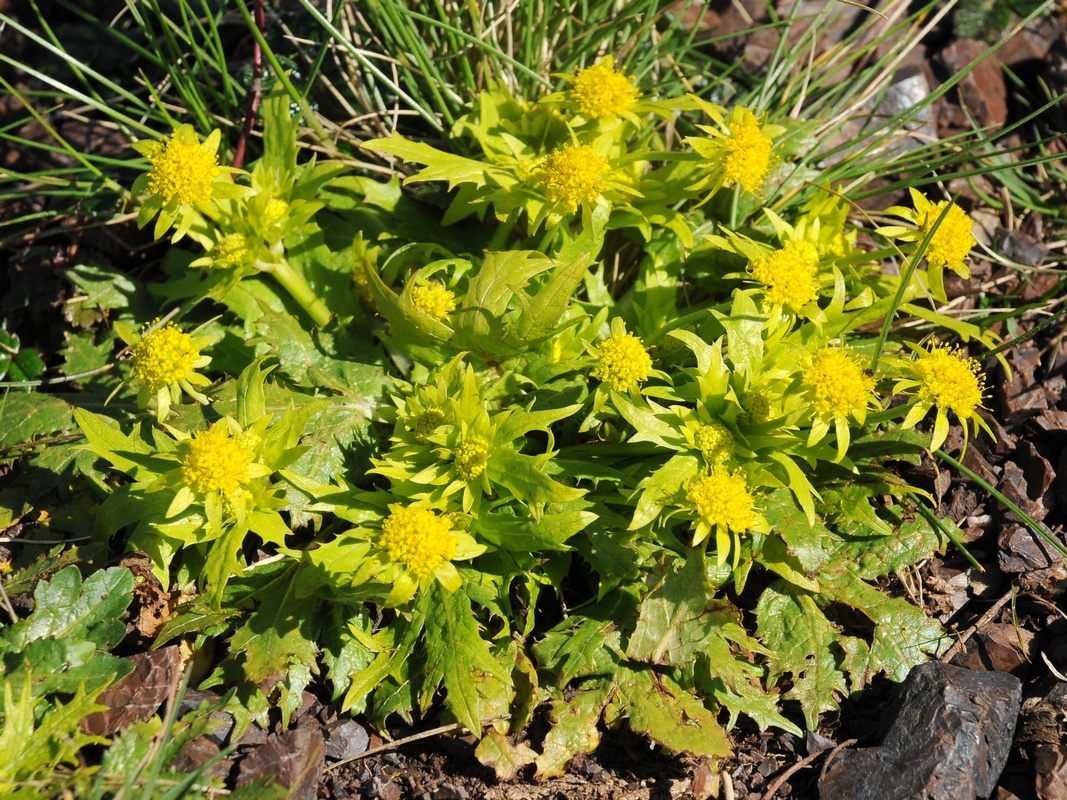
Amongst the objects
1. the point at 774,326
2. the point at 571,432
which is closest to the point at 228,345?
the point at 571,432

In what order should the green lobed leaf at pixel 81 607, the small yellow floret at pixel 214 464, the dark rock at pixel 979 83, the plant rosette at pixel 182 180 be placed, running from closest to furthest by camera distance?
the small yellow floret at pixel 214 464, the green lobed leaf at pixel 81 607, the plant rosette at pixel 182 180, the dark rock at pixel 979 83

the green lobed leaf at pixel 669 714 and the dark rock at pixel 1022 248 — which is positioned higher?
the dark rock at pixel 1022 248

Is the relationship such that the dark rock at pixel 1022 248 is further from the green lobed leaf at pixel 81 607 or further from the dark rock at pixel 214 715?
the green lobed leaf at pixel 81 607

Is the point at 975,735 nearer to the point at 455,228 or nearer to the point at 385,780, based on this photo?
the point at 385,780

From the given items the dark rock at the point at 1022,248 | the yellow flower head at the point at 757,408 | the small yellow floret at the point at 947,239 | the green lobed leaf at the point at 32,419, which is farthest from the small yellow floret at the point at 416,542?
the dark rock at the point at 1022,248

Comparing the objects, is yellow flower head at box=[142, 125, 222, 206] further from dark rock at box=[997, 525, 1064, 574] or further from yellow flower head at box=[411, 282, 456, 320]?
dark rock at box=[997, 525, 1064, 574]

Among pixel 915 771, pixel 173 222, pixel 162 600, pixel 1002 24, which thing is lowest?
pixel 162 600
